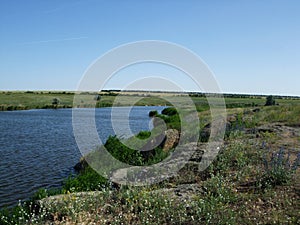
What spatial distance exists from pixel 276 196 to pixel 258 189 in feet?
1.81

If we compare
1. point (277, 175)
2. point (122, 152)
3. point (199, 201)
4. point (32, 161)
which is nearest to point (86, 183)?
point (122, 152)

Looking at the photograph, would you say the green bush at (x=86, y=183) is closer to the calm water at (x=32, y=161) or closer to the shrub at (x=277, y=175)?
the calm water at (x=32, y=161)

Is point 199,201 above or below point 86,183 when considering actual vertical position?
above

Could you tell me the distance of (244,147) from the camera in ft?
31.7

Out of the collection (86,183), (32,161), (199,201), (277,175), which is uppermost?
(277,175)

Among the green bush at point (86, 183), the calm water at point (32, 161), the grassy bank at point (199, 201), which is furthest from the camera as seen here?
the calm water at point (32, 161)

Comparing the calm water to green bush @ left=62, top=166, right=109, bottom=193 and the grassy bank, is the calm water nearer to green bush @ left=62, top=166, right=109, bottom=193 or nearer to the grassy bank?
green bush @ left=62, top=166, right=109, bottom=193

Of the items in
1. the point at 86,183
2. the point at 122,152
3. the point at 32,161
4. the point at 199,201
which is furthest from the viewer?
the point at 32,161

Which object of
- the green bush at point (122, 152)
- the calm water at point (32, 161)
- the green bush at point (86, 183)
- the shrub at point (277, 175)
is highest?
the shrub at point (277, 175)

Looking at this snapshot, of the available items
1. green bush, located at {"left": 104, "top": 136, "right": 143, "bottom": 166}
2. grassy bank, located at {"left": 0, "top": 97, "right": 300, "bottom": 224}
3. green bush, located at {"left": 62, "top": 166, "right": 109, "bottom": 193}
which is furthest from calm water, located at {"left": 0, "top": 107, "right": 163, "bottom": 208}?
grassy bank, located at {"left": 0, "top": 97, "right": 300, "bottom": 224}

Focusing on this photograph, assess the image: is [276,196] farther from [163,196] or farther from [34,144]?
[34,144]

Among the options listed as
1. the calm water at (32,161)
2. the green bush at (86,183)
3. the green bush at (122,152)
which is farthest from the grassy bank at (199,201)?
the calm water at (32,161)

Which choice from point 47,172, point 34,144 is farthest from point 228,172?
point 34,144

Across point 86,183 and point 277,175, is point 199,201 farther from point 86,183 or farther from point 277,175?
point 86,183
